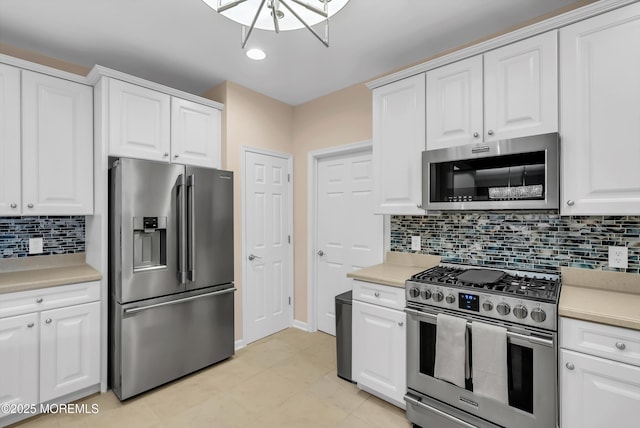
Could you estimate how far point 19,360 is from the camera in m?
1.99

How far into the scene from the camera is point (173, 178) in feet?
8.06

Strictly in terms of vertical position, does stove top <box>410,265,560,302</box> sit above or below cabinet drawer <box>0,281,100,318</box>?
above

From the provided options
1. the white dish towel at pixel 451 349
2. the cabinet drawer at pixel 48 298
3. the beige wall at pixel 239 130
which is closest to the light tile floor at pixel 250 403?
the white dish towel at pixel 451 349

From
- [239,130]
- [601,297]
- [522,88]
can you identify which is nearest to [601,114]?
[522,88]

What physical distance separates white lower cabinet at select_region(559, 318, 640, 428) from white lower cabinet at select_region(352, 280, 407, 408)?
85cm

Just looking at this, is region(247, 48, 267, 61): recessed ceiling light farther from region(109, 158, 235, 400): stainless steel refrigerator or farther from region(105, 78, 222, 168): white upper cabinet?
region(109, 158, 235, 400): stainless steel refrigerator

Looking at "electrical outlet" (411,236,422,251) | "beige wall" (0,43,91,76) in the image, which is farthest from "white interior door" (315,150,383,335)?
"beige wall" (0,43,91,76)

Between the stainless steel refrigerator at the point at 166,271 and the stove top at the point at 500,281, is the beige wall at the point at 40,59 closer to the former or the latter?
the stainless steel refrigerator at the point at 166,271

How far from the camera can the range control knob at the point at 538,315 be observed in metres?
1.55

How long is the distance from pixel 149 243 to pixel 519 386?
8.49 feet

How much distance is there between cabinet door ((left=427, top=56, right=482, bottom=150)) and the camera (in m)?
2.05

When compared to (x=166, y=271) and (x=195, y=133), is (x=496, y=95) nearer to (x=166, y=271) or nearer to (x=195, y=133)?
(x=195, y=133)

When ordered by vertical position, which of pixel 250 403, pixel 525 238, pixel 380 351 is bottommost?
pixel 250 403

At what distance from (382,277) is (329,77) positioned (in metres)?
1.97
